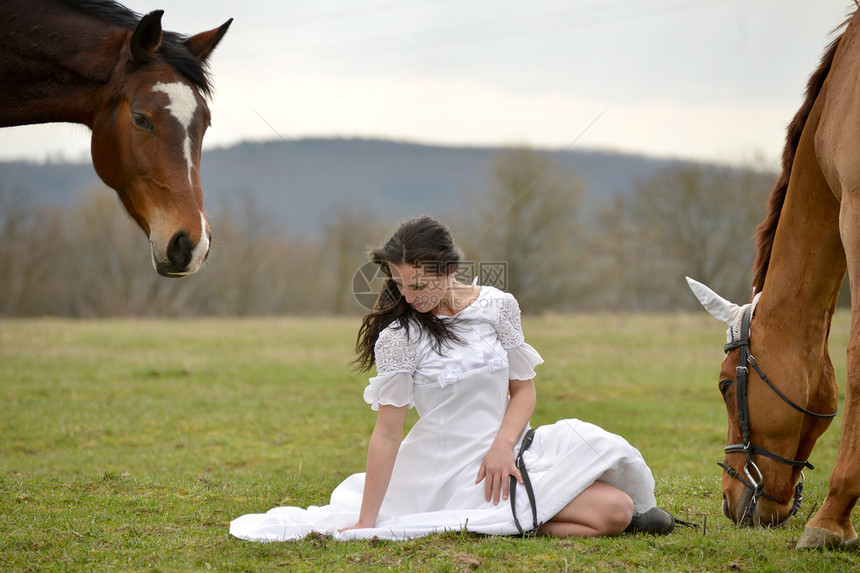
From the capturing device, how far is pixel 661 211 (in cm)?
3984

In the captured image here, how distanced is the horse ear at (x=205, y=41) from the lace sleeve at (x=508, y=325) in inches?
87.3

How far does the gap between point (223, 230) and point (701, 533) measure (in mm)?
47629

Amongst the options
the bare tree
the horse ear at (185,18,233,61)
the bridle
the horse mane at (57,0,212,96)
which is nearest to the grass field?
the bridle

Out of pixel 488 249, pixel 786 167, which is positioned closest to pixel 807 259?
pixel 786 167

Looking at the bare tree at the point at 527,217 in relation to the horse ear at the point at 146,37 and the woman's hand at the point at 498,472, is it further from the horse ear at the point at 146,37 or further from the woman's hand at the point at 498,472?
the horse ear at the point at 146,37

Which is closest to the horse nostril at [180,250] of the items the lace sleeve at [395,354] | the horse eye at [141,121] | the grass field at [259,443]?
the horse eye at [141,121]

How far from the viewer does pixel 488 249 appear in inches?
1391

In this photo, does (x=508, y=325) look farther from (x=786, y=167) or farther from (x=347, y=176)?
(x=347, y=176)

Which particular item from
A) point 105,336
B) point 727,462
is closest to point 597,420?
point 727,462

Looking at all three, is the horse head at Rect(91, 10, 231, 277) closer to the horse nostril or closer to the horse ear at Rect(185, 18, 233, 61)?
the horse nostril

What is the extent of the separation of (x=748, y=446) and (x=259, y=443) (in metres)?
5.87

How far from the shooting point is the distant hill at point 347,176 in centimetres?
1614

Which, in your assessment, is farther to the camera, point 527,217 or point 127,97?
point 527,217

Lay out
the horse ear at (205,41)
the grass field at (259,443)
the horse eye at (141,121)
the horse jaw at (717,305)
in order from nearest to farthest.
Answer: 1. the grass field at (259,443)
2. the horse eye at (141,121)
3. the horse ear at (205,41)
4. the horse jaw at (717,305)
